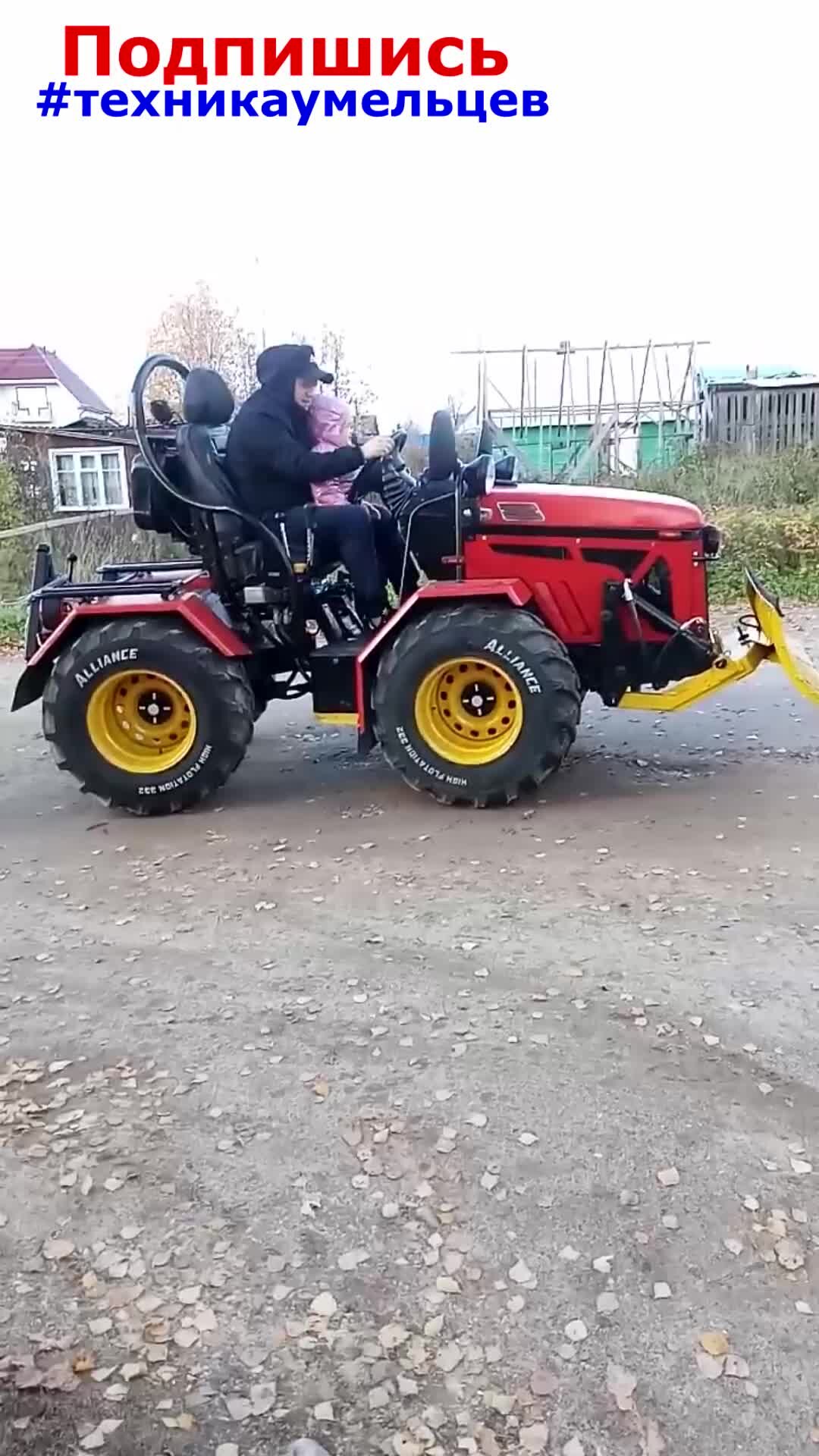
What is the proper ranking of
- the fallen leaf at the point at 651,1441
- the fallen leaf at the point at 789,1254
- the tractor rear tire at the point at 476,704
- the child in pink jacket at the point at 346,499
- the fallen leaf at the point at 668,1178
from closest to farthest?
the fallen leaf at the point at 651,1441 < the fallen leaf at the point at 789,1254 < the fallen leaf at the point at 668,1178 < the tractor rear tire at the point at 476,704 < the child in pink jacket at the point at 346,499

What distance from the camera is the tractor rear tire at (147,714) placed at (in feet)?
18.2

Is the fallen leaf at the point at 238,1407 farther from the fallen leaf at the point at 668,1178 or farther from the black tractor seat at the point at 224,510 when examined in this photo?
the black tractor seat at the point at 224,510

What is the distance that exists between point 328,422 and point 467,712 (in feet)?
5.16

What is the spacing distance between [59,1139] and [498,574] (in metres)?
3.32

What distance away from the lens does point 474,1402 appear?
2.21 metres

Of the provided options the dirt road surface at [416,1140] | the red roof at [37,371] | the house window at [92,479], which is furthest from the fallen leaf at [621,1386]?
the red roof at [37,371]

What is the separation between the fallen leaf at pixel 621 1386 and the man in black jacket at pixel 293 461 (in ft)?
12.8

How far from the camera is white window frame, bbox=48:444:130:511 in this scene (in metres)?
15.4

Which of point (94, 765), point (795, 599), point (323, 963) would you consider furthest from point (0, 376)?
point (323, 963)

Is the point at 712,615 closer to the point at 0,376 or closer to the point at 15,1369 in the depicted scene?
the point at 15,1369

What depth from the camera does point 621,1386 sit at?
2229 millimetres

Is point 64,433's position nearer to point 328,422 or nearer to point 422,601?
point 328,422

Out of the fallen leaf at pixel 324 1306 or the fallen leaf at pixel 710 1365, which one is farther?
the fallen leaf at pixel 324 1306

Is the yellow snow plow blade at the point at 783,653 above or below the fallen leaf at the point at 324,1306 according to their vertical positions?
above
